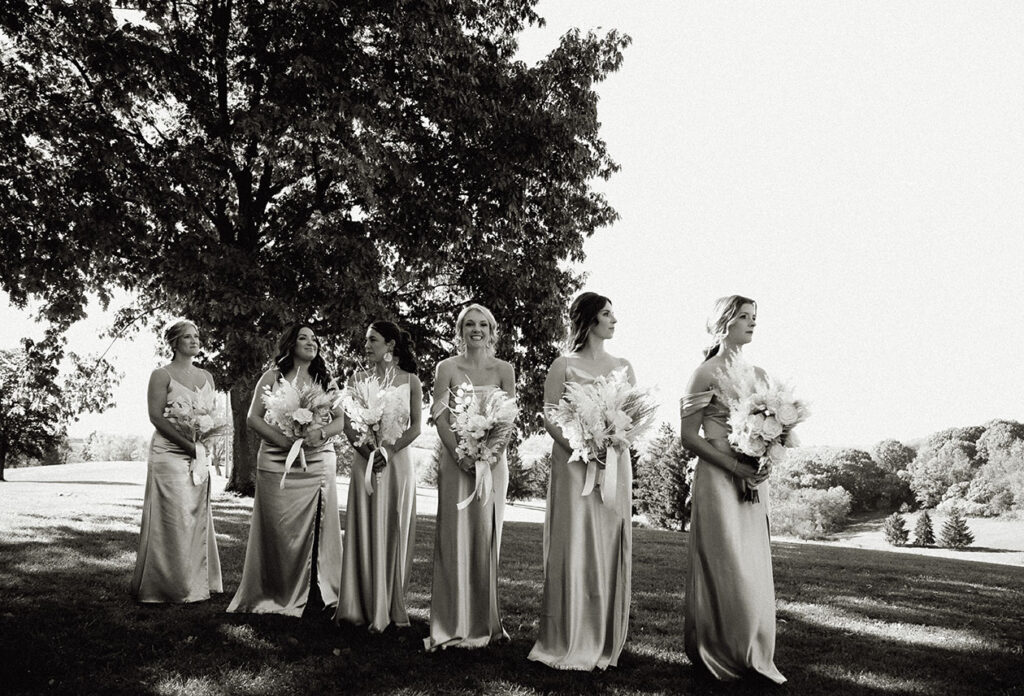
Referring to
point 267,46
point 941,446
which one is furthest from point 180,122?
point 941,446

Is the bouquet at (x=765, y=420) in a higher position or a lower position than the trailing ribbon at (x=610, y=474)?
higher

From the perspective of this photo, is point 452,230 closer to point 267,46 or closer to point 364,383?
point 267,46

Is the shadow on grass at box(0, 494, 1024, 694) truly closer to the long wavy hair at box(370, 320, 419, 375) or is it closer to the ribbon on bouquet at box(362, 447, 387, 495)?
the ribbon on bouquet at box(362, 447, 387, 495)

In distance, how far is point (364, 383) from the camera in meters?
7.28

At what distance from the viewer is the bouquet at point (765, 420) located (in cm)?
534

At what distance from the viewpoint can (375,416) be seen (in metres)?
7.15

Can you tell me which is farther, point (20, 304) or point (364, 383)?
point (20, 304)

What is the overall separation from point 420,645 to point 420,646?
4 cm

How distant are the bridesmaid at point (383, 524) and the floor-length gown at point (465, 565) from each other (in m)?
0.61

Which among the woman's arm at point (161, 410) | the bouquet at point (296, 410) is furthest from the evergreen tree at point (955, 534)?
the woman's arm at point (161, 410)

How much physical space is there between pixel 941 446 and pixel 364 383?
262 ft

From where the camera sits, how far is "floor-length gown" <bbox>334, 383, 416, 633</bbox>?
7.10 meters

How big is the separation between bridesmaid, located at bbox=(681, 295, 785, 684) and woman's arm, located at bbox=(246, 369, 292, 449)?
429 cm

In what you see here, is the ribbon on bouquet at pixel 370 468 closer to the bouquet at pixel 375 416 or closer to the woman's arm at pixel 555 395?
the bouquet at pixel 375 416
